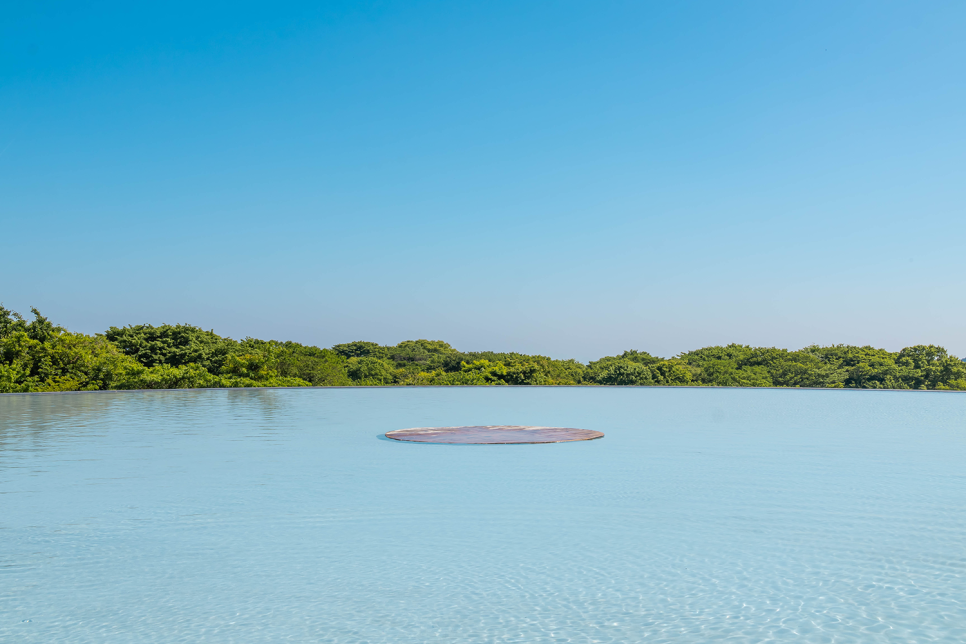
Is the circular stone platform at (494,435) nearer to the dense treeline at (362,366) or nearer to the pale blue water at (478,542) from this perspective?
the pale blue water at (478,542)

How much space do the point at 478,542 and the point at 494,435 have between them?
14.0ft

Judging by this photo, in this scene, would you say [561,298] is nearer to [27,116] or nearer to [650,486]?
[27,116]

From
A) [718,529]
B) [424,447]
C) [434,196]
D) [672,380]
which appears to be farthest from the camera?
[672,380]

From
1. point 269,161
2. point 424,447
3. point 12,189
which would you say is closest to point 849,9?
point 424,447

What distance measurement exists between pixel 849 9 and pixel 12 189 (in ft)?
65.4

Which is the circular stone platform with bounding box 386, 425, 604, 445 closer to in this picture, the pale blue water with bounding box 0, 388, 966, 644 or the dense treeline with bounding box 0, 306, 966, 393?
the pale blue water with bounding box 0, 388, 966, 644

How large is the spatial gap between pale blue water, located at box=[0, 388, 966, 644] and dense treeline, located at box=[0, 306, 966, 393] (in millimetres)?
10416

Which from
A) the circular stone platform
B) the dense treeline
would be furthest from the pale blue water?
the dense treeline

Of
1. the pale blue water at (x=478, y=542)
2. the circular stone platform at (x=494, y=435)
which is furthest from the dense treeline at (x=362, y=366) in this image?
the circular stone platform at (x=494, y=435)

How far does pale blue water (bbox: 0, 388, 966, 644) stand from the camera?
2.18 metres

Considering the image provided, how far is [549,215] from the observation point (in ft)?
62.6

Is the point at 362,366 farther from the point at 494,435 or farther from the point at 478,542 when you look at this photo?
the point at 478,542

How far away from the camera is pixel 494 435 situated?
294 inches

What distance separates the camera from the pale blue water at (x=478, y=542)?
218 cm
